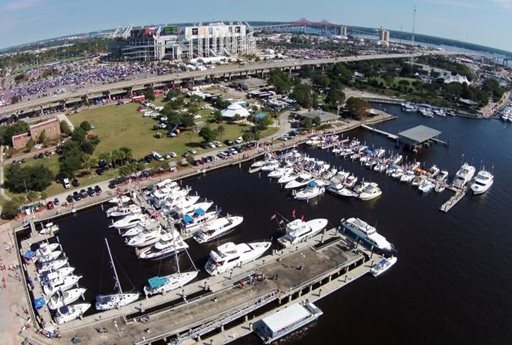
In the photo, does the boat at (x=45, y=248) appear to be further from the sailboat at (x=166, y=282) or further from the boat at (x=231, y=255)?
the boat at (x=231, y=255)

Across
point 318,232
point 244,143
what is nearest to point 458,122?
point 244,143

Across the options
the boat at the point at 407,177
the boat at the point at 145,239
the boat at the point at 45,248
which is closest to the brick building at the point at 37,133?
the boat at the point at 45,248

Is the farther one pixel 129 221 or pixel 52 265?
pixel 129 221

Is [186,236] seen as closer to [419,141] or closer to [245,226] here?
[245,226]

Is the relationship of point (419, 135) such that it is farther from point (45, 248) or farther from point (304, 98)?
point (45, 248)

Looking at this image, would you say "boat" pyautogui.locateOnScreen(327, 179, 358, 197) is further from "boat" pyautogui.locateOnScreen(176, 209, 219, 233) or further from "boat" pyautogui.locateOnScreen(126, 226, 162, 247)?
"boat" pyautogui.locateOnScreen(126, 226, 162, 247)

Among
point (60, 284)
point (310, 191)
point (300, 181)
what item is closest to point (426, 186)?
point (310, 191)
